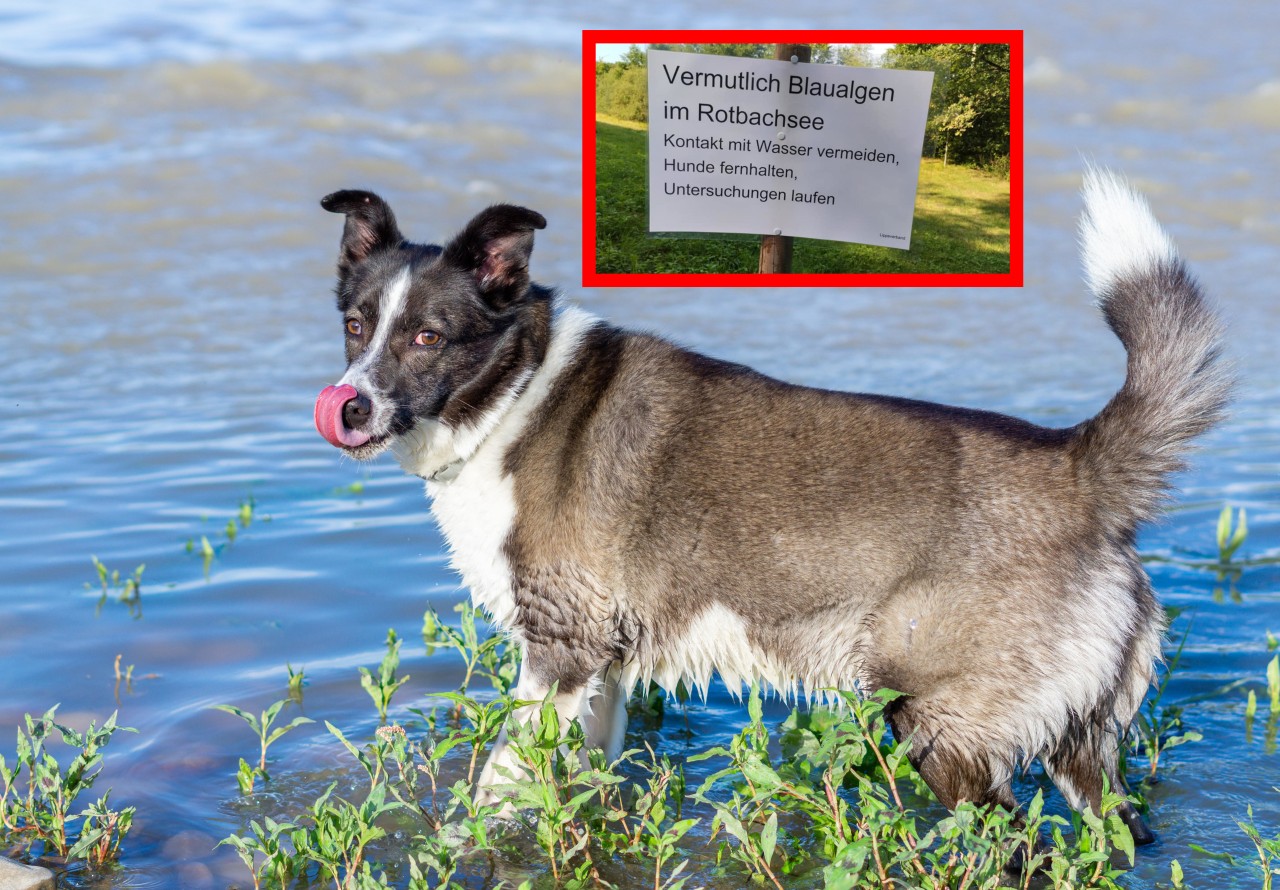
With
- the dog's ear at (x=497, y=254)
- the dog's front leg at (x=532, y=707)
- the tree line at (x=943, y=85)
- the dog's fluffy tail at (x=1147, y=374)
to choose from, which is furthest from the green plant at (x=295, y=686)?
the dog's fluffy tail at (x=1147, y=374)

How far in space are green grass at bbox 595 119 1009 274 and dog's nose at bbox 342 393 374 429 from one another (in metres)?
2.10

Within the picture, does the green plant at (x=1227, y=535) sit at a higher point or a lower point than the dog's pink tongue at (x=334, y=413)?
lower

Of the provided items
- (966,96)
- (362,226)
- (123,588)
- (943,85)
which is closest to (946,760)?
(362,226)

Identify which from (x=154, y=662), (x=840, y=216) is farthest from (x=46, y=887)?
(x=840, y=216)

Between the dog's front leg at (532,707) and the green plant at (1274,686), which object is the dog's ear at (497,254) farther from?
the green plant at (1274,686)

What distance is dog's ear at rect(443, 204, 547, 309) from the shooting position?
4836mm

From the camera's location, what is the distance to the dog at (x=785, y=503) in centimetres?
413

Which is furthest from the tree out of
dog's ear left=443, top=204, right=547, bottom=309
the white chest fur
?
the white chest fur

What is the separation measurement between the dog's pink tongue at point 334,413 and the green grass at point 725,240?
83.7 inches

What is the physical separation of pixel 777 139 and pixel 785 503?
208 centimetres

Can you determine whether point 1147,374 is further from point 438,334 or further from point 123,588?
point 123,588

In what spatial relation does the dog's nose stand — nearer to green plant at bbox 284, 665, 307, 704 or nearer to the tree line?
green plant at bbox 284, 665, 307, 704

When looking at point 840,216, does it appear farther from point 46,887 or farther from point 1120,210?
point 46,887

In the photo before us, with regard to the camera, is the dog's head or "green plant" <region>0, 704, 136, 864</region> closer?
"green plant" <region>0, 704, 136, 864</region>
